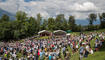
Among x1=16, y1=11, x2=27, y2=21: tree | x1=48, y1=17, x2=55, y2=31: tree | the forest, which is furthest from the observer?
x1=48, y1=17, x2=55, y2=31: tree

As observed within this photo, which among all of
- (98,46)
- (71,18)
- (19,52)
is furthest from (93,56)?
(71,18)

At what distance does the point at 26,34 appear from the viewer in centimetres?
6856

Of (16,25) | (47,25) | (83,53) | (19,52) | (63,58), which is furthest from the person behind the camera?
(47,25)

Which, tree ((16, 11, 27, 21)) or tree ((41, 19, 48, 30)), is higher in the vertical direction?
tree ((16, 11, 27, 21))

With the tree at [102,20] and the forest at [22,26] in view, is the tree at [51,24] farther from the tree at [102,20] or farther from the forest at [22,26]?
the tree at [102,20]

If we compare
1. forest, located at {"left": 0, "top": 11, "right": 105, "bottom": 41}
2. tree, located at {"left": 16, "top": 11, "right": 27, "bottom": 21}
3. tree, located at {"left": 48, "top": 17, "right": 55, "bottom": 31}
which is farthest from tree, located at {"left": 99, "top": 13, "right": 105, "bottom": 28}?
tree, located at {"left": 16, "top": 11, "right": 27, "bottom": 21}

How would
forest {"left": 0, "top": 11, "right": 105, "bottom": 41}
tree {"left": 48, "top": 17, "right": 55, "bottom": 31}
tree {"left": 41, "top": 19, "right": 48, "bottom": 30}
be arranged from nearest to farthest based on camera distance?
forest {"left": 0, "top": 11, "right": 105, "bottom": 41} < tree {"left": 48, "top": 17, "right": 55, "bottom": 31} < tree {"left": 41, "top": 19, "right": 48, "bottom": 30}

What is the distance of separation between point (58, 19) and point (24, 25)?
38848 millimetres

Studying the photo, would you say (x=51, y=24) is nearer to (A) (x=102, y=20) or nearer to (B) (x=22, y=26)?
(B) (x=22, y=26)

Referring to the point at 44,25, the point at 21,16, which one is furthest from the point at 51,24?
the point at 21,16

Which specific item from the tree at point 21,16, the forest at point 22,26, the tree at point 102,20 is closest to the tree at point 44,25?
the forest at point 22,26

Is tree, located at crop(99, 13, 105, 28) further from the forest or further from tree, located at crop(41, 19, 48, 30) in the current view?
tree, located at crop(41, 19, 48, 30)

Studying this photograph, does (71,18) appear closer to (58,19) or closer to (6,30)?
(58,19)

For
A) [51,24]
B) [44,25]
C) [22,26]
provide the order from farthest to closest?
[44,25]
[51,24]
[22,26]
